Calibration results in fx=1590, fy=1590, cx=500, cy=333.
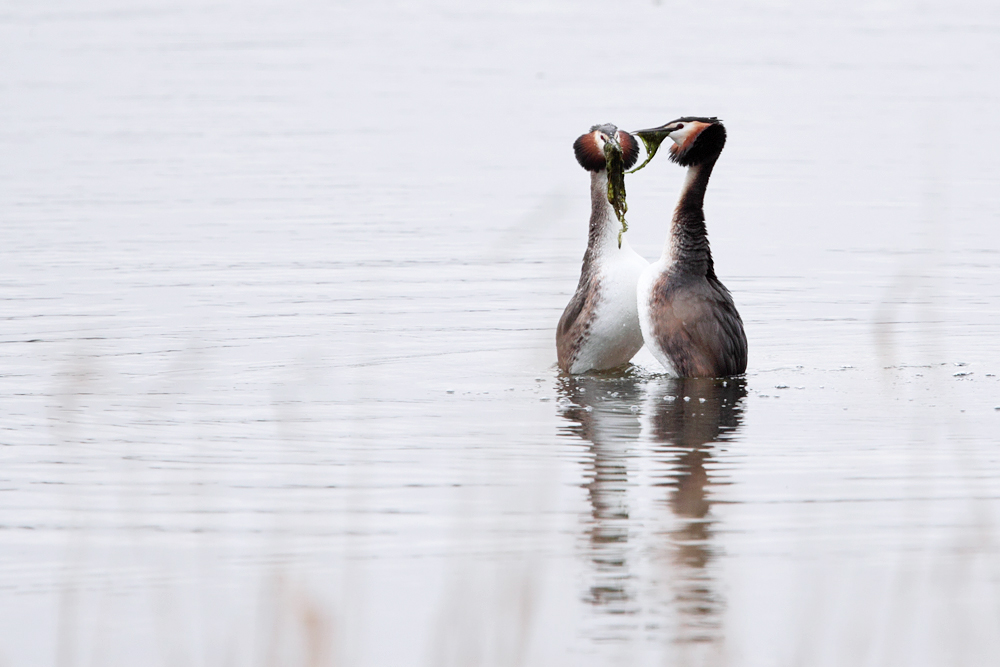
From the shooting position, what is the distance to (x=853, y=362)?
9.30m

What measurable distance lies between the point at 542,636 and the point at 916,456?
2.87 metres

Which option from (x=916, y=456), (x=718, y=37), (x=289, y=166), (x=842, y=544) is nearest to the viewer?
(x=842, y=544)

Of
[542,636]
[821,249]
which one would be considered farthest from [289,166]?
[542,636]

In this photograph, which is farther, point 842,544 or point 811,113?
point 811,113

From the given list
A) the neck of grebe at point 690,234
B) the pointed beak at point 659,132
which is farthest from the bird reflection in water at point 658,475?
the pointed beak at point 659,132

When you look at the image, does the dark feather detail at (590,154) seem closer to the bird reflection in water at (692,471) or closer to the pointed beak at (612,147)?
the pointed beak at (612,147)

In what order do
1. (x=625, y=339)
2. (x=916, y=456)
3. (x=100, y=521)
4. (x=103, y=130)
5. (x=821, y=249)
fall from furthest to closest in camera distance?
(x=103, y=130), (x=821, y=249), (x=625, y=339), (x=916, y=456), (x=100, y=521)

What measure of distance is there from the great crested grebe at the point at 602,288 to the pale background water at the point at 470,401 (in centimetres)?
31

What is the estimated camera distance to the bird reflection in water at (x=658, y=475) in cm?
517

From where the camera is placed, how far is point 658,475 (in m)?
6.86

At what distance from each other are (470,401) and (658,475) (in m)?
1.73

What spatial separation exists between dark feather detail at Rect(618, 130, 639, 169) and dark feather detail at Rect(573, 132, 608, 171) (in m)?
0.13

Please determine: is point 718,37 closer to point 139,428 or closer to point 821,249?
point 821,249

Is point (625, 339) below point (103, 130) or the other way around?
below
